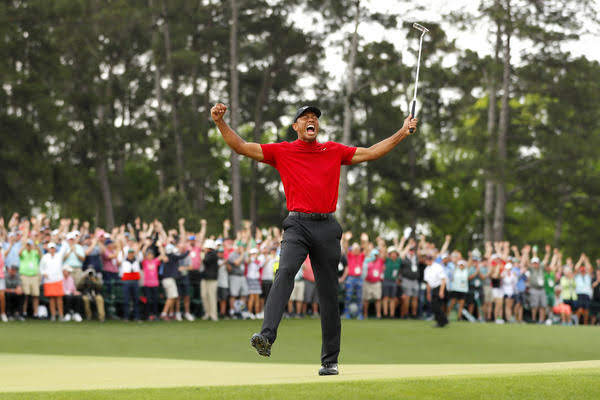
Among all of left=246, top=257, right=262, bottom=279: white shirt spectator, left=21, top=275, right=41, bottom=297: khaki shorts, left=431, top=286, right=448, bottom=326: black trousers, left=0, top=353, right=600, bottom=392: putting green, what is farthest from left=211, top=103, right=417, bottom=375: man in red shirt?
left=246, top=257, right=262, bottom=279: white shirt spectator

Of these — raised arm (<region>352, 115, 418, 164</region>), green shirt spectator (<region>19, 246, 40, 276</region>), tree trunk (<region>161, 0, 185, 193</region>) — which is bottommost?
green shirt spectator (<region>19, 246, 40, 276</region>)

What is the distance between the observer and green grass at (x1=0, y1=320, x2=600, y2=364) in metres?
16.5

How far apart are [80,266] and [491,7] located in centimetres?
2469

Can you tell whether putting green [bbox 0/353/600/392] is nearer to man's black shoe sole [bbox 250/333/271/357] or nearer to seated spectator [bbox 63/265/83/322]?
man's black shoe sole [bbox 250/333/271/357]

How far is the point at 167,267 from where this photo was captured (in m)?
22.3

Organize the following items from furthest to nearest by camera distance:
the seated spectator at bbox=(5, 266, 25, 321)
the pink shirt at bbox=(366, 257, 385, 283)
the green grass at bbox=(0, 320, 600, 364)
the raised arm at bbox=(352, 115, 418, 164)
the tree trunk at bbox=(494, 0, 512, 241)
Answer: the tree trunk at bbox=(494, 0, 512, 241) < the pink shirt at bbox=(366, 257, 385, 283) < the seated spectator at bbox=(5, 266, 25, 321) < the green grass at bbox=(0, 320, 600, 364) < the raised arm at bbox=(352, 115, 418, 164)

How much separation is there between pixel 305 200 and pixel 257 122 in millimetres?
45375

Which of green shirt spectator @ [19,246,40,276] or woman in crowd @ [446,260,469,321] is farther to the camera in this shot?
woman in crowd @ [446,260,469,321]

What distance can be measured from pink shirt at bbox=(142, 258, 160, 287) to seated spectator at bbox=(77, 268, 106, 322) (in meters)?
1.04

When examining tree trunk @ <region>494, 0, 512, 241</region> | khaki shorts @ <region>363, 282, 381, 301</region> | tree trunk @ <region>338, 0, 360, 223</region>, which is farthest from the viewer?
tree trunk @ <region>494, 0, 512, 241</region>

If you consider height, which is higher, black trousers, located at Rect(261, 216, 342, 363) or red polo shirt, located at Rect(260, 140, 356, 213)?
red polo shirt, located at Rect(260, 140, 356, 213)

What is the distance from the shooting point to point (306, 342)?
18.5 m

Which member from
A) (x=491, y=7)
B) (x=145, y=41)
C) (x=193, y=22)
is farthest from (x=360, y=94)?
(x=145, y=41)

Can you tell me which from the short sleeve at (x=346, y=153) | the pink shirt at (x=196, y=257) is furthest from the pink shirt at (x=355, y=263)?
the short sleeve at (x=346, y=153)
